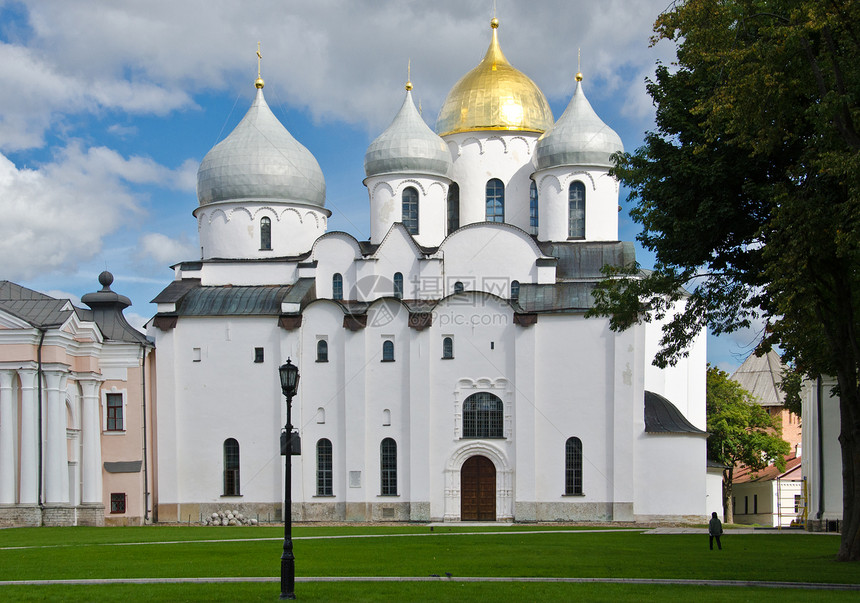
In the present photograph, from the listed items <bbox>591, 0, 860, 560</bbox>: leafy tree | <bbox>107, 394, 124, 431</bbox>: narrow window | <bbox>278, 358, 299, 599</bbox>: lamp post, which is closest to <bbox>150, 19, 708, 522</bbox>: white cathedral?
<bbox>107, 394, 124, 431</bbox>: narrow window

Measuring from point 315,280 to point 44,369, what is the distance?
11.0 metres

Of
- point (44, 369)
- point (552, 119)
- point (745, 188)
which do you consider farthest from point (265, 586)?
point (552, 119)

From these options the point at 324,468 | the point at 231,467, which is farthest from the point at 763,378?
the point at 231,467

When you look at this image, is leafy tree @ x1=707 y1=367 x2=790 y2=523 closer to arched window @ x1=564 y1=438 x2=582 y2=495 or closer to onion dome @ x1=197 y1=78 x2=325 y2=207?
arched window @ x1=564 y1=438 x2=582 y2=495

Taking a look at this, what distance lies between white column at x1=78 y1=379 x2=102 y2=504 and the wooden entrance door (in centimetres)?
1362

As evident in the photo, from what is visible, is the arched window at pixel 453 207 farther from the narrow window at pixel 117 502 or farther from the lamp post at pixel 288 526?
the lamp post at pixel 288 526

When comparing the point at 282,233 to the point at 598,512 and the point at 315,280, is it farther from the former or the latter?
the point at 598,512

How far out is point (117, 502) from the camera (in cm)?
4422

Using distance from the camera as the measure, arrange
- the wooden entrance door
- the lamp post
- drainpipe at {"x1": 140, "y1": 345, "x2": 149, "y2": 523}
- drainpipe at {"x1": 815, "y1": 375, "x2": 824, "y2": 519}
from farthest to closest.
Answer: drainpipe at {"x1": 140, "y1": 345, "x2": 149, "y2": 523}, the wooden entrance door, drainpipe at {"x1": 815, "y1": 375, "x2": 824, "y2": 519}, the lamp post

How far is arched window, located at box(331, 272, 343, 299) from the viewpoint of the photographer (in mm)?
46309

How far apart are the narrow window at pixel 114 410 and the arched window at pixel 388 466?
1030 cm

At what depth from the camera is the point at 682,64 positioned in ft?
83.1

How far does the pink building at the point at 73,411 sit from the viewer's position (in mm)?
40750

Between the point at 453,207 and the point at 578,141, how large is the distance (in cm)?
639
